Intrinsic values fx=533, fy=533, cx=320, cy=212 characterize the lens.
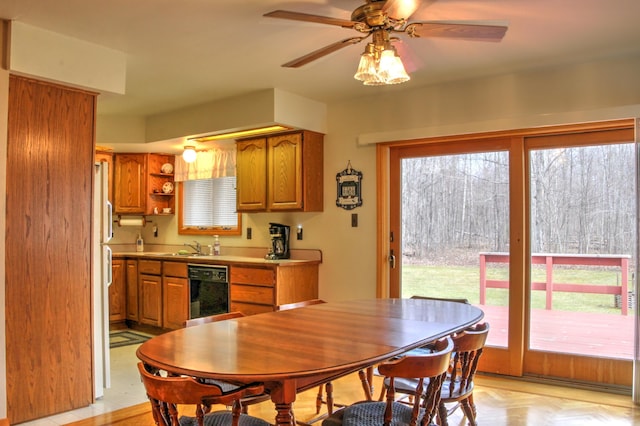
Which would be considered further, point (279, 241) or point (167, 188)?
point (167, 188)

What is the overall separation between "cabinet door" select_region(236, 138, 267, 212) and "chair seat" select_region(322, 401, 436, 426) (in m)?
3.08

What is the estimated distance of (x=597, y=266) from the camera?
3.80 m

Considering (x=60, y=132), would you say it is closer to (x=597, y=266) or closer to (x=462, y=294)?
(x=462, y=294)

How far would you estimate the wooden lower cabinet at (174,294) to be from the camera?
5.36 meters

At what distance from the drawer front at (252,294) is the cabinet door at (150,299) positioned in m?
1.14

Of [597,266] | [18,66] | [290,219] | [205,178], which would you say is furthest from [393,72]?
[205,178]

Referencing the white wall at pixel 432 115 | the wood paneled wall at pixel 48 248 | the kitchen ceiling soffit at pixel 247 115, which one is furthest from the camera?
the kitchen ceiling soffit at pixel 247 115

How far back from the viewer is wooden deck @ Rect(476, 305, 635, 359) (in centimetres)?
371

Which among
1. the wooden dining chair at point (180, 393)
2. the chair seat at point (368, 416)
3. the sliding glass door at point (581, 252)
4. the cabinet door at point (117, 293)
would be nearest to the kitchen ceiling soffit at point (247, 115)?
the cabinet door at point (117, 293)

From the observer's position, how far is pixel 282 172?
16.1 ft

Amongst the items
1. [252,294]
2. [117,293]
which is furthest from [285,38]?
[117,293]

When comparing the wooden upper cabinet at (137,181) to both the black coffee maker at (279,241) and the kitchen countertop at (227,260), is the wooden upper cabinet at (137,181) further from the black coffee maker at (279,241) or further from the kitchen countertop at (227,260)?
the black coffee maker at (279,241)

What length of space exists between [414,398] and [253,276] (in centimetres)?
283

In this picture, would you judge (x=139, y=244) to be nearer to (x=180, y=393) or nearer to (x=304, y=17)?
(x=304, y=17)
